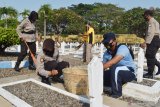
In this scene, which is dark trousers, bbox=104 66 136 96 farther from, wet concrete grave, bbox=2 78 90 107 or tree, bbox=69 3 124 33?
tree, bbox=69 3 124 33

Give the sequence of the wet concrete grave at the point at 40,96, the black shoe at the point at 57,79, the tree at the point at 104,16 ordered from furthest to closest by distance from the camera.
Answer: the tree at the point at 104,16 < the black shoe at the point at 57,79 < the wet concrete grave at the point at 40,96

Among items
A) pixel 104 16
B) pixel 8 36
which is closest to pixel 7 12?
pixel 104 16

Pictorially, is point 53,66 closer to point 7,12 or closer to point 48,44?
point 48,44

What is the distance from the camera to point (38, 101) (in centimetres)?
583

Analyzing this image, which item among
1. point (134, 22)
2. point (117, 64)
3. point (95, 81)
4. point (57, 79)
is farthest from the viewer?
point (134, 22)

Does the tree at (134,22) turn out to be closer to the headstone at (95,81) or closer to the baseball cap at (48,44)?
the baseball cap at (48,44)

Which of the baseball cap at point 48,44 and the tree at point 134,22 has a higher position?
the tree at point 134,22

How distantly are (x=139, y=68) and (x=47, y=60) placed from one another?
208 centimetres

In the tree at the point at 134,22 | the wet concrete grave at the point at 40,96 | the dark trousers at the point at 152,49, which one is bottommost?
the wet concrete grave at the point at 40,96

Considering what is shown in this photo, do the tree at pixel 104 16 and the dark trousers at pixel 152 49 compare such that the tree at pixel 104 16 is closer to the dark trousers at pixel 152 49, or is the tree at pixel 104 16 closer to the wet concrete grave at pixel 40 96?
the dark trousers at pixel 152 49

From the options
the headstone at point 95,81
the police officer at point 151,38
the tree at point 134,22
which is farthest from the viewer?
the tree at point 134,22

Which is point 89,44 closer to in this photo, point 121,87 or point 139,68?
point 139,68

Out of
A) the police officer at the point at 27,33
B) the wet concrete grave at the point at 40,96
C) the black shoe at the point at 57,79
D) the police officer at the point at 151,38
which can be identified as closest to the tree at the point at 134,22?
the police officer at the point at 27,33

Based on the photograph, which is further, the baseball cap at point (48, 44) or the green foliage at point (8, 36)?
the green foliage at point (8, 36)
